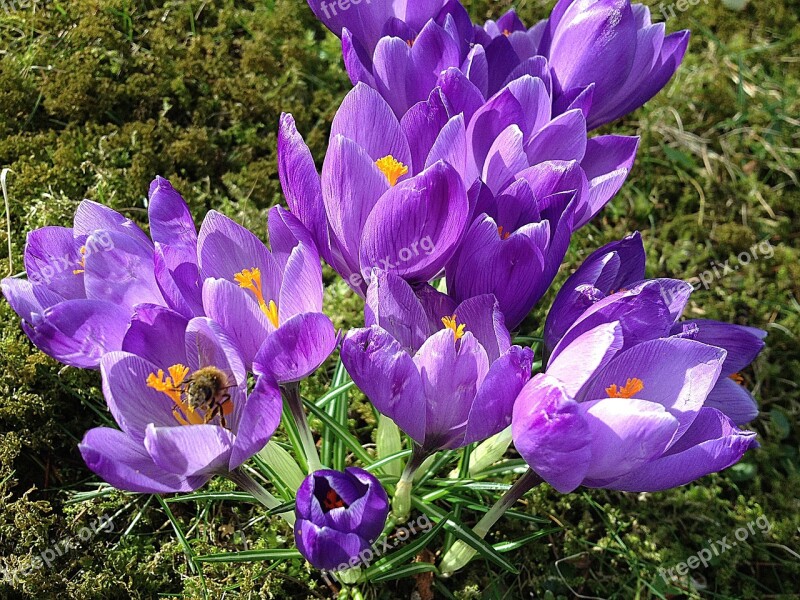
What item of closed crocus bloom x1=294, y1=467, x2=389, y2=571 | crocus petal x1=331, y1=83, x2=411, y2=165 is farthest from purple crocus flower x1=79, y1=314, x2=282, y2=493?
crocus petal x1=331, y1=83, x2=411, y2=165

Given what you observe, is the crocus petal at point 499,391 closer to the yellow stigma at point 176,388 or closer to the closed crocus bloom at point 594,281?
the closed crocus bloom at point 594,281

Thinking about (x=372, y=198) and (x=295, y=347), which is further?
(x=372, y=198)

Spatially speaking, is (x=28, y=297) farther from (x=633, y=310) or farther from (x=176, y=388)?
(x=633, y=310)

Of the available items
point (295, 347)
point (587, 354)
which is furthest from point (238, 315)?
point (587, 354)

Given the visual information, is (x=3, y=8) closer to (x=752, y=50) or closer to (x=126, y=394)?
(x=126, y=394)

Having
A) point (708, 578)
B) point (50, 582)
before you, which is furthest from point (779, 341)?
point (50, 582)
